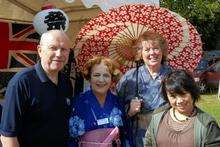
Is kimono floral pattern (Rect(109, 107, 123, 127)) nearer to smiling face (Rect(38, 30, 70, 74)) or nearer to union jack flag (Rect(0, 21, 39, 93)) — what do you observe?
smiling face (Rect(38, 30, 70, 74))

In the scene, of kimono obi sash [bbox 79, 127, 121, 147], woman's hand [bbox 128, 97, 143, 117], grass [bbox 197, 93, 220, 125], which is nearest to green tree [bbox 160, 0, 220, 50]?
grass [bbox 197, 93, 220, 125]

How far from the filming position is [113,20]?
14.0 feet

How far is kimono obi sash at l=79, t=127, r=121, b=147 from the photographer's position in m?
3.65

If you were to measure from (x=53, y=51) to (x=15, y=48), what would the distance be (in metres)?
1.92

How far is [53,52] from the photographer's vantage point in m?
3.22

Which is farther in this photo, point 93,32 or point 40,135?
point 93,32

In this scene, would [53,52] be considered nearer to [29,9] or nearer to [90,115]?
[90,115]

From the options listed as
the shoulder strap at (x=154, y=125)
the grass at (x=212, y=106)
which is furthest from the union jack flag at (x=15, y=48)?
the grass at (x=212, y=106)

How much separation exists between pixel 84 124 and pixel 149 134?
526mm

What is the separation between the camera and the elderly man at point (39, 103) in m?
3.13

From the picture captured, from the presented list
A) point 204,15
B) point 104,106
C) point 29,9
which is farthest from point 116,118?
point 204,15

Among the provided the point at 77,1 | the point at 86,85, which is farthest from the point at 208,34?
the point at 86,85

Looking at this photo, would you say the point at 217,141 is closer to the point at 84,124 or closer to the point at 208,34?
the point at 84,124

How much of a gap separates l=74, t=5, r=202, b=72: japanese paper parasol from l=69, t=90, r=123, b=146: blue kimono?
0.56 meters
